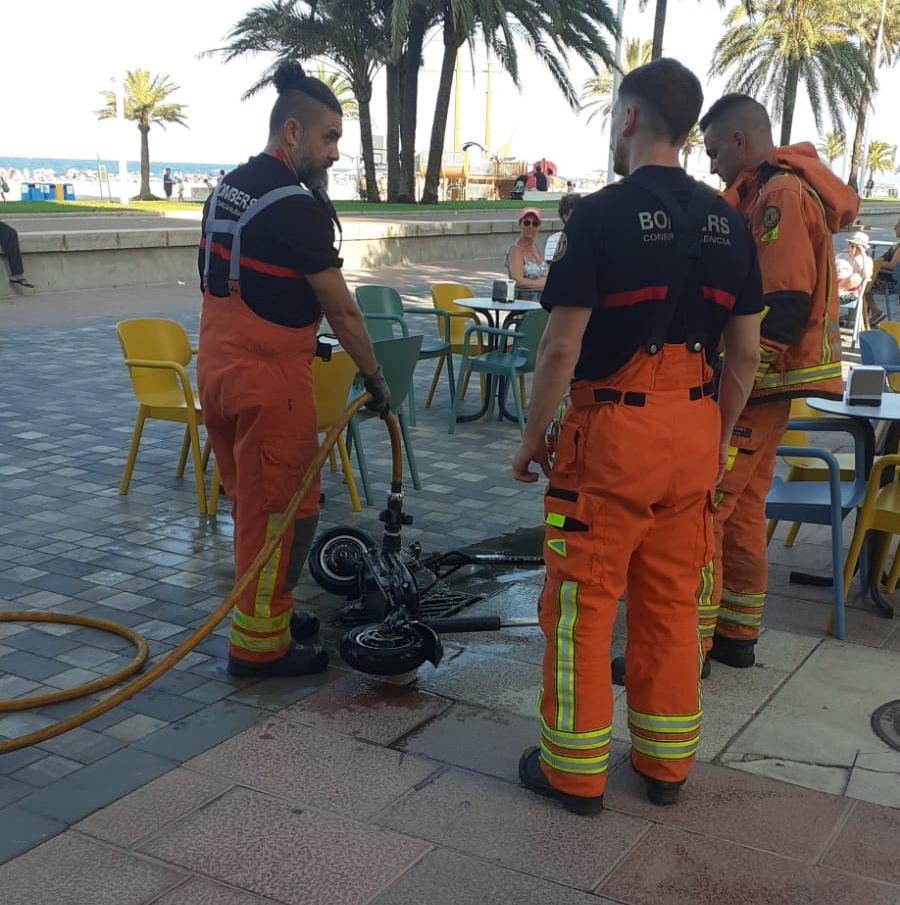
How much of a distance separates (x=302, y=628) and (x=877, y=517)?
236cm

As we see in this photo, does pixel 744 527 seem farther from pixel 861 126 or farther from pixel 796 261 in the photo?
pixel 861 126

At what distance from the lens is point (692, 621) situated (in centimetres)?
310

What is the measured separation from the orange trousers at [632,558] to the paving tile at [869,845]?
1.50 ft

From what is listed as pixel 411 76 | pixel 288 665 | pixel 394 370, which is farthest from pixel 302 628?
pixel 411 76

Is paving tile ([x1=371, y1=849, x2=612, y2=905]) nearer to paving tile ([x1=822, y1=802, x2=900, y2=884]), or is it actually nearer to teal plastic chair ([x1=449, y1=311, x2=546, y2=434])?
paving tile ([x1=822, y1=802, x2=900, y2=884])

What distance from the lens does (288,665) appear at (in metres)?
3.96

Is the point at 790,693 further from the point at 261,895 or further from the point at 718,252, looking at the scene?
the point at 261,895

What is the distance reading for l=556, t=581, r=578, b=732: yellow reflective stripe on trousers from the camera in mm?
2953

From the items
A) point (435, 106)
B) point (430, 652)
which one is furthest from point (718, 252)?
point (435, 106)

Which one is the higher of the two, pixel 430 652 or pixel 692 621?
pixel 692 621

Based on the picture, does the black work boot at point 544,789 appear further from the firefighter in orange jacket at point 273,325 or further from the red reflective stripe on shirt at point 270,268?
the red reflective stripe on shirt at point 270,268

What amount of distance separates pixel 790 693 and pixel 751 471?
793mm

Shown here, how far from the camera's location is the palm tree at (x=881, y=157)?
279ft

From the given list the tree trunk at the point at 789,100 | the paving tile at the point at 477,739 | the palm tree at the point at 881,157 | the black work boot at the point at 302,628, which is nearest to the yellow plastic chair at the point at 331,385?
the black work boot at the point at 302,628
